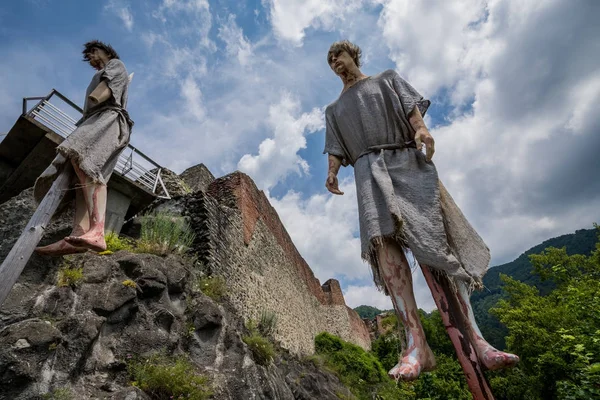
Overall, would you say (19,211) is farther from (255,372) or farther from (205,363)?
(255,372)

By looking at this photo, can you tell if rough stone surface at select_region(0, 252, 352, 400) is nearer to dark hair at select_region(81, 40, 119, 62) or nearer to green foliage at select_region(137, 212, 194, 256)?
green foliage at select_region(137, 212, 194, 256)

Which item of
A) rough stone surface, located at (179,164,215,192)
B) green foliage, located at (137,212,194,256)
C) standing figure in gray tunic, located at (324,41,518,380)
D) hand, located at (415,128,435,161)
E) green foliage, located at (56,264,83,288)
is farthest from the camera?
rough stone surface, located at (179,164,215,192)

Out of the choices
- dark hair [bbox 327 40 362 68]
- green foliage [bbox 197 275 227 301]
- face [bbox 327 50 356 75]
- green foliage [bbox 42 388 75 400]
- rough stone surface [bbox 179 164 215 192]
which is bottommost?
green foliage [bbox 42 388 75 400]

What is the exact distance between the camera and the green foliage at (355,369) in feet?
39.5

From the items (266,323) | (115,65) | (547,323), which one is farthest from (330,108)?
(547,323)

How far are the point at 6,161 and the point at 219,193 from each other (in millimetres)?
5380

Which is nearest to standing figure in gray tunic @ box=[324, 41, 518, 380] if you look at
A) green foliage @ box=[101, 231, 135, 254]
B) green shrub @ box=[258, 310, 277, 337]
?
green foliage @ box=[101, 231, 135, 254]

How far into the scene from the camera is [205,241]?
8.10 meters

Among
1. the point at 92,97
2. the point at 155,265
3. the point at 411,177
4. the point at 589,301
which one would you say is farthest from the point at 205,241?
the point at 589,301

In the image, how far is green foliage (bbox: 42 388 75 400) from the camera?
301 centimetres

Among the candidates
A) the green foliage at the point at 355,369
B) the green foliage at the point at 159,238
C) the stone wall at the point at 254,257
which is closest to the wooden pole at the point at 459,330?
the green foliage at the point at 159,238

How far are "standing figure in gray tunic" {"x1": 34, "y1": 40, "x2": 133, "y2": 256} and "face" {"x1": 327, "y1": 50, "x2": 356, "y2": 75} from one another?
1716 mm

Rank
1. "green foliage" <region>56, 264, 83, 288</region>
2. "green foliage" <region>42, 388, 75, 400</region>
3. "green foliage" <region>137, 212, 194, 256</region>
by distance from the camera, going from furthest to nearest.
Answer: "green foliage" <region>137, 212, 194, 256</region>, "green foliage" <region>56, 264, 83, 288</region>, "green foliage" <region>42, 388, 75, 400</region>

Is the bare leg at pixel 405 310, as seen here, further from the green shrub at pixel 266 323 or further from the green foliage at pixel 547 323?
the green shrub at pixel 266 323
